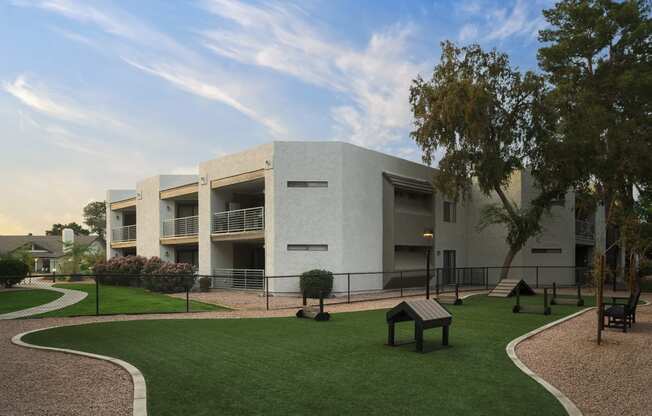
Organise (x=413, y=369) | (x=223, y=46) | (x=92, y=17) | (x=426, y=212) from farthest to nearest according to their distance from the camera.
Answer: (x=426, y=212) → (x=223, y=46) → (x=92, y=17) → (x=413, y=369)

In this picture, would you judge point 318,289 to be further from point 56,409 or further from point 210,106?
point 56,409

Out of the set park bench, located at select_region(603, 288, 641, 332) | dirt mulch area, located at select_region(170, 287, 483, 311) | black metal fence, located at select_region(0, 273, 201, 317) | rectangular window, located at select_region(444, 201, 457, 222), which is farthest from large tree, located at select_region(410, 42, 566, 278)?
black metal fence, located at select_region(0, 273, 201, 317)

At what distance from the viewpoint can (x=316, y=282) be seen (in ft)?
68.7

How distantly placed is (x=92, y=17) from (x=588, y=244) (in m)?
32.4

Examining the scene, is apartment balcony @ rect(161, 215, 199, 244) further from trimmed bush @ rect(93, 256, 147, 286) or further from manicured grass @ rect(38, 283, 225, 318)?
manicured grass @ rect(38, 283, 225, 318)

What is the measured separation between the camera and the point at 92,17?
13031 mm

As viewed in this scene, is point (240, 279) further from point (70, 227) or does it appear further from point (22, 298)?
point (70, 227)

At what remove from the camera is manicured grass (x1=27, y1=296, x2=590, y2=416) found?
19.4 feet

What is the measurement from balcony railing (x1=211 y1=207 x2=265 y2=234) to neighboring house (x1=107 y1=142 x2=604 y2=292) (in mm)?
55

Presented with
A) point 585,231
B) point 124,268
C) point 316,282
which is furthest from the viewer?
point 585,231

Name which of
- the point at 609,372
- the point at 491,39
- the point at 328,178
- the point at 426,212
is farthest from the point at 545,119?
the point at 609,372

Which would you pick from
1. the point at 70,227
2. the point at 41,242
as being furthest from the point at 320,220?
the point at 70,227

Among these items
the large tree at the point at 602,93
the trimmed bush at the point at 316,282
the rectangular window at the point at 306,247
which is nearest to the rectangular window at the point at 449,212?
the large tree at the point at 602,93

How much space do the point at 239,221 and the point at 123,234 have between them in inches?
607
